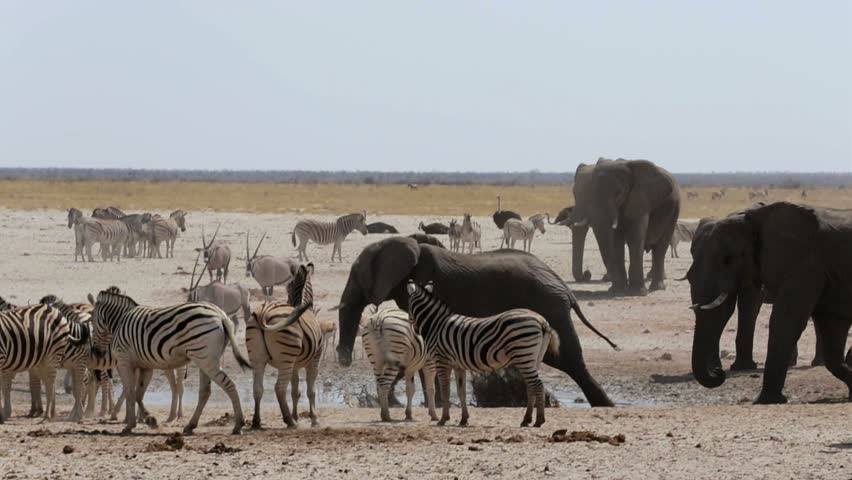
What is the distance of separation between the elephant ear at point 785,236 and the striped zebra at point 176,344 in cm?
541

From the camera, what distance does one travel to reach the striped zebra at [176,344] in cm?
1059

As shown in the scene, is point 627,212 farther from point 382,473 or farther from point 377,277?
point 382,473

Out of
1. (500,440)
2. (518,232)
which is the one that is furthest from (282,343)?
(518,232)

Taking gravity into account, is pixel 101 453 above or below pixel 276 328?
below

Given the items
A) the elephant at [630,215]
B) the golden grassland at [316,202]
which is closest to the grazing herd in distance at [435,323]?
the elephant at [630,215]

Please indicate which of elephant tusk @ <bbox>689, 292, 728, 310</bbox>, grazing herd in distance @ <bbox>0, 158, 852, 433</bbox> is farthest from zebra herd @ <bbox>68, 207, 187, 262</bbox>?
elephant tusk @ <bbox>689, 292, 728, 310</bbox>

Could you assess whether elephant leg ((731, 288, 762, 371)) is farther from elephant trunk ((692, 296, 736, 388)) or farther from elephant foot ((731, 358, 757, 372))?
elephant trunk ((692, 296, 736, 388))

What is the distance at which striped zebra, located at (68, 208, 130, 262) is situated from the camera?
3041 cm

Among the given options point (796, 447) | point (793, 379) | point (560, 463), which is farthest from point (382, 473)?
point (793, 379)

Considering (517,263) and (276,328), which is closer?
(276,328)

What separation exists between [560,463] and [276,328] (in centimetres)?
247

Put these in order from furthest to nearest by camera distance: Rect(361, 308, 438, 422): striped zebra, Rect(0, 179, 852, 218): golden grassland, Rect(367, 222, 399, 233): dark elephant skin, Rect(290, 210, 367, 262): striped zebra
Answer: Rect(0, 179, 852, 218): golden grassland < Rect(367, 222, 399, 233): dark elephant skin < Rect(290, 210, 367, 262): striped zebra < Rect(361, 308, 438, 422): striped zebra

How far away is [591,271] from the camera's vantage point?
3011 centimetres

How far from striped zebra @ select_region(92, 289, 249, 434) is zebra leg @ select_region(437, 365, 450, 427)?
5.11 feet
